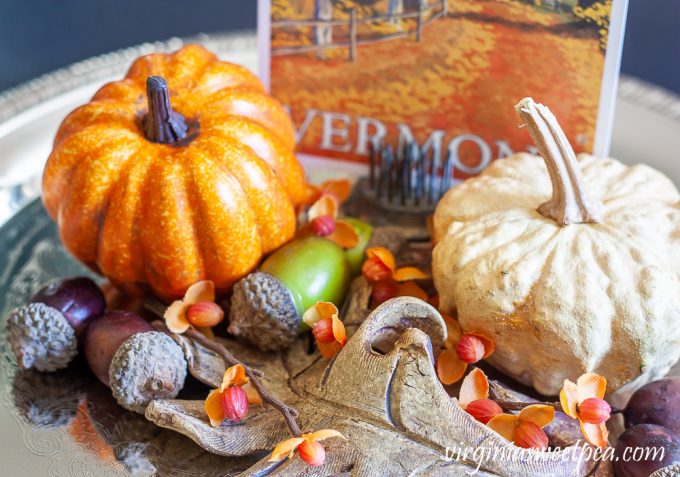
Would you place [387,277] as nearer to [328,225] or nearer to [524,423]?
[328,225]

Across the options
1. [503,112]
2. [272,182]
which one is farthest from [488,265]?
[503,112]

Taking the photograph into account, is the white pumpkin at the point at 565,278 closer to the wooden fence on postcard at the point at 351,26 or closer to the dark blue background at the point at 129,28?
the wooden fence on postcard at the point at 351,26

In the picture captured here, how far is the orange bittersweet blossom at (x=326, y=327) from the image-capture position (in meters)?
1.14

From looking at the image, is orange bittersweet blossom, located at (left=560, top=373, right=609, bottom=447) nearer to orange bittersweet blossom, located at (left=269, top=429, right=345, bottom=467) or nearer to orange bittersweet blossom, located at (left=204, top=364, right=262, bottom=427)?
orange bittersweet blossom, located at (left=269, top=429, right=345, bottom=467)

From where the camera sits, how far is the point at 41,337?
3.88 feet

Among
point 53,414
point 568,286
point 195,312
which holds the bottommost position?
point 53,414

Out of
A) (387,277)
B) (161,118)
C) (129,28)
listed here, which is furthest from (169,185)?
(129,28)

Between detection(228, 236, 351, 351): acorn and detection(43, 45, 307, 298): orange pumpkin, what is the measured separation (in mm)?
54

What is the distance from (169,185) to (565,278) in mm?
540

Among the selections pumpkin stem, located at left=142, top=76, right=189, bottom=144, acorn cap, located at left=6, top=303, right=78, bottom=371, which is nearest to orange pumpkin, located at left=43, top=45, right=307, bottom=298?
pumpkin stem, located at left=142, top=76, right=189, bottom=144

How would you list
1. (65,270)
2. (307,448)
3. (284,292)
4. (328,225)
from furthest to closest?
(65,270)
(328,225)
(284,292)
(307,448)

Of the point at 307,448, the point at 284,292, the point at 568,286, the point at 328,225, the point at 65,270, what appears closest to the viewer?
the point at 307,448

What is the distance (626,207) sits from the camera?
1203 mm

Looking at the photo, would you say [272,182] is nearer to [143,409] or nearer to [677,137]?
[143,409]
